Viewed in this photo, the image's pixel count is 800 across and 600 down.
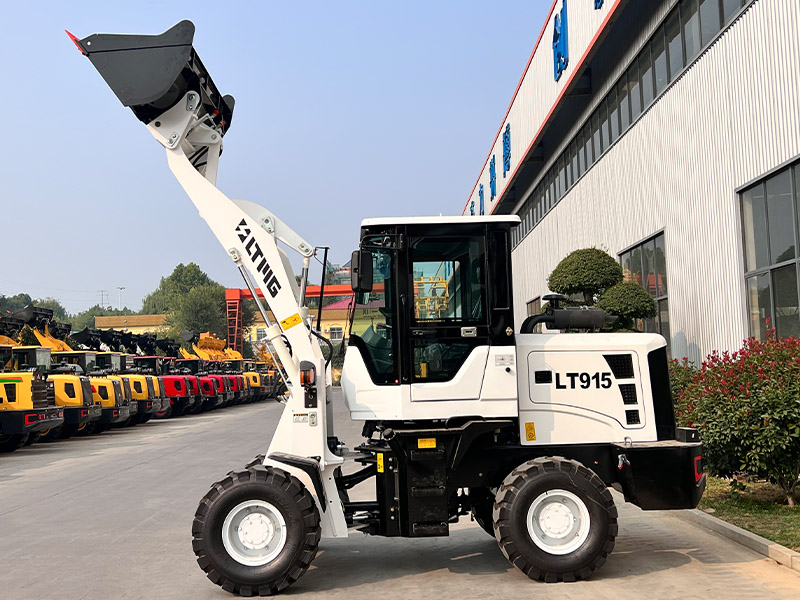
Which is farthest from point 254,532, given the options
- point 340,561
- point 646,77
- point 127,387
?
point 127,387

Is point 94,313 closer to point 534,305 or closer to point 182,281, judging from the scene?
point 182,281

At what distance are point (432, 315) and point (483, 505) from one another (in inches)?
79.2

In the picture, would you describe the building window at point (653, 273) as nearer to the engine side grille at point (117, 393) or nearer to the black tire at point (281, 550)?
the black tire at point (281, 550)

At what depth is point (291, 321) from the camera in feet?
25.3

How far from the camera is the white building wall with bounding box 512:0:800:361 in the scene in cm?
1398

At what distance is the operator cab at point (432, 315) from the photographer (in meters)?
7.60

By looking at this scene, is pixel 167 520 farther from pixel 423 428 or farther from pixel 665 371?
pixel 665 371

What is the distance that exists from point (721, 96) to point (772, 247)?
3.32 meters

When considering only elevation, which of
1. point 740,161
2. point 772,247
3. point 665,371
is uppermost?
point 740,161

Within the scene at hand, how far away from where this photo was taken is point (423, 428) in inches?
300

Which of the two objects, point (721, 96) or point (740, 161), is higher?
point (721, 96)

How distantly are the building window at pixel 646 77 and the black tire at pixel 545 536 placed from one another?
10.9 meters

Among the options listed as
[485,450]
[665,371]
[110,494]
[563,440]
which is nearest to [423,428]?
[485,450]

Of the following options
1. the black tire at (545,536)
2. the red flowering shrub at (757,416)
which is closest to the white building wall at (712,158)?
the red flowering shrub at (757,416)
